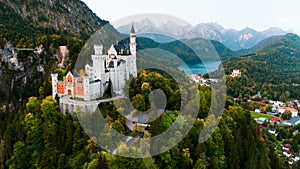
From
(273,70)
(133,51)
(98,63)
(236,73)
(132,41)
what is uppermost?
(132,41)

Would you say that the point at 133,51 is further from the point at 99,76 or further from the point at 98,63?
the point at 99,76

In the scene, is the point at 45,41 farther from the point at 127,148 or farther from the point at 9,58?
the point at 127,148

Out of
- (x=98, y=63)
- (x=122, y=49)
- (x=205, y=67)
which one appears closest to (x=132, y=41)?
(x=122, y=49)

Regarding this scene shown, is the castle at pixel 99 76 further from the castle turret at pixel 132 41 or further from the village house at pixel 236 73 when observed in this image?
the village house at pixel 236 73

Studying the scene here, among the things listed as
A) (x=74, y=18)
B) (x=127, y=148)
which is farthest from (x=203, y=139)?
(x=74, y=18)

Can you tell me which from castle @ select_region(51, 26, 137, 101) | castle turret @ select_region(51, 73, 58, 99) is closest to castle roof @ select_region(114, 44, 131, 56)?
castle @ select_region(51, 26, 137, 101)

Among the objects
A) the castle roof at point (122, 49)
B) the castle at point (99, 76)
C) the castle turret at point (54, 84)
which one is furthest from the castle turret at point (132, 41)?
the castle turret at point (54, 84)
